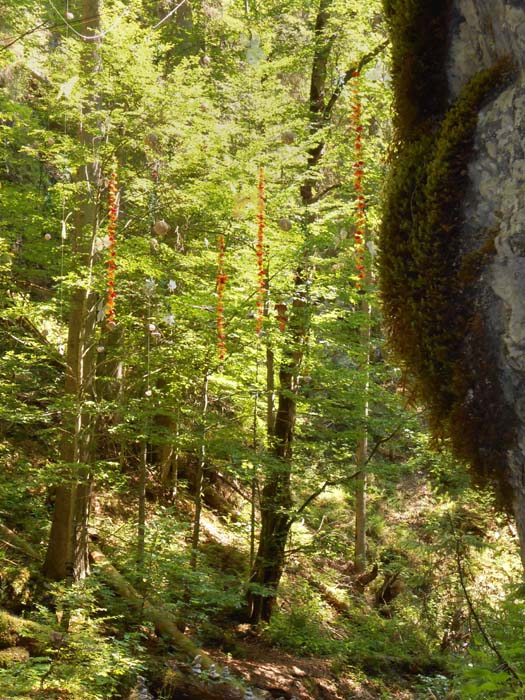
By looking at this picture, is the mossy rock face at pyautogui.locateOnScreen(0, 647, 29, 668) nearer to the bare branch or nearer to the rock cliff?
the rock cliff

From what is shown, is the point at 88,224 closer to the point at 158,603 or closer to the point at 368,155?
the point at 368,155

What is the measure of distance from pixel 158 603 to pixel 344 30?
787 cm

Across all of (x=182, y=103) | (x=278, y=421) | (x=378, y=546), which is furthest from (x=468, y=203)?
(x=378, y=546)

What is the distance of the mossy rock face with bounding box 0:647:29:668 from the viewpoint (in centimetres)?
501

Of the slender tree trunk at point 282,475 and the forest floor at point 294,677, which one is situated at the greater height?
the slender tree trunk at point 282,475

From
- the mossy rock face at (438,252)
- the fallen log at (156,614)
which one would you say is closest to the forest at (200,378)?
the fallen log at (156,614)

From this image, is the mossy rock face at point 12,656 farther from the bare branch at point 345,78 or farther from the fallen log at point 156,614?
the bare branch at point 345,78

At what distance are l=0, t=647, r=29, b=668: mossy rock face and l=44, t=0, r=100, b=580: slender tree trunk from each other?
46.8 inches

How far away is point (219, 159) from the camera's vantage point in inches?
296

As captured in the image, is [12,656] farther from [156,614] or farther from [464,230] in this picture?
[464,230]

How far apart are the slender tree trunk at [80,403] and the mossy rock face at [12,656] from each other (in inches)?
46.8

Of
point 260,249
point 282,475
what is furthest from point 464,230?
point 282,475

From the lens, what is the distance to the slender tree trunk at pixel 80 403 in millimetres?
6578

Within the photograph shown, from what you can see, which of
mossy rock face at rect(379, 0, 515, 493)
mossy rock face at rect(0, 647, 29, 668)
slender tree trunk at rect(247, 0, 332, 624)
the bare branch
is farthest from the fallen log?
the bare branch
